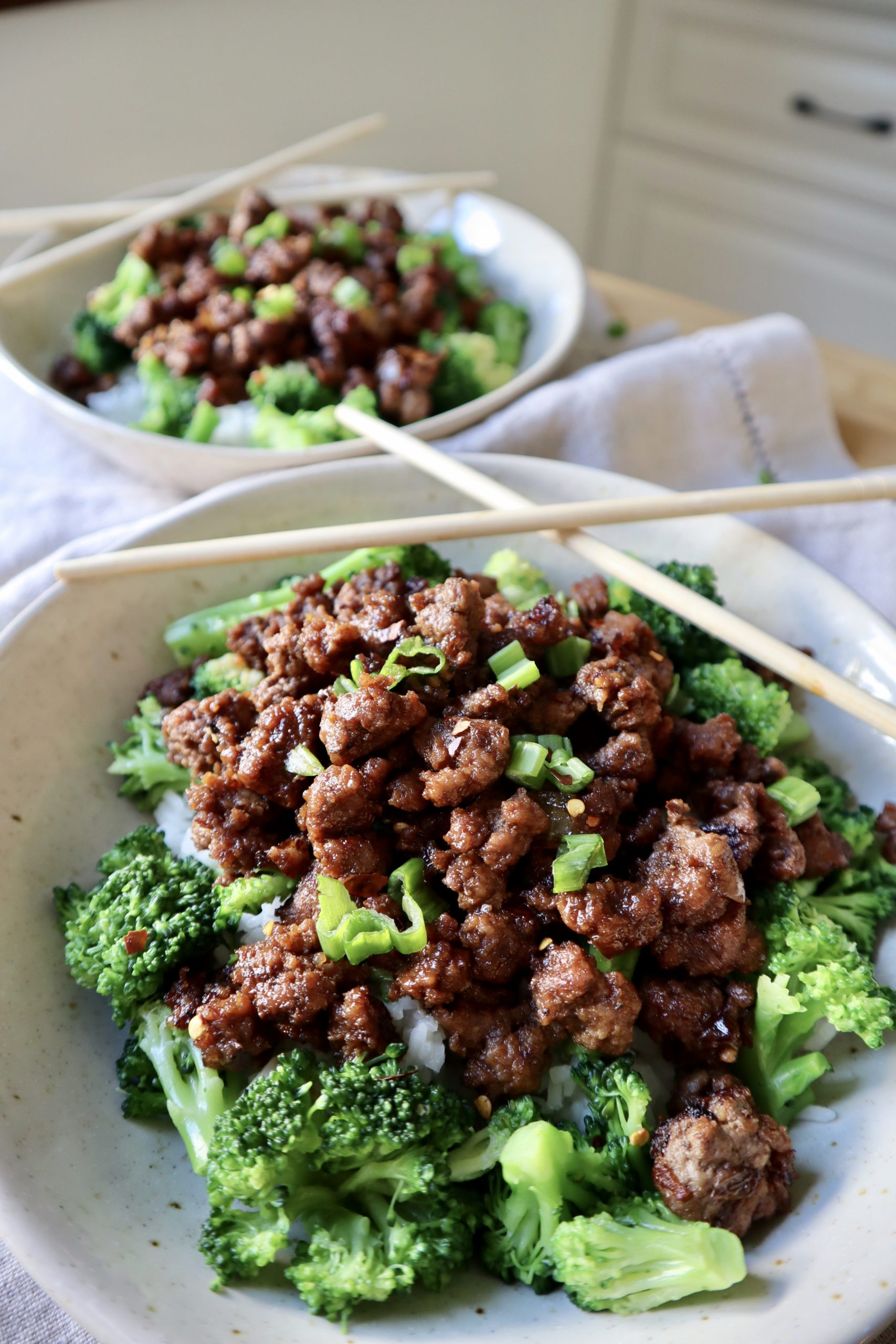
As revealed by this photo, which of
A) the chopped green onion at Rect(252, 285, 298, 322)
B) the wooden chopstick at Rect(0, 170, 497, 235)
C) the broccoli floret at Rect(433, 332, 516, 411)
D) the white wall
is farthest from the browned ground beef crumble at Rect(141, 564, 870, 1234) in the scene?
the white wall

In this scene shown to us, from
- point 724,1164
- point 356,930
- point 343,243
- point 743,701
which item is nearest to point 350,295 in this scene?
point 343,243

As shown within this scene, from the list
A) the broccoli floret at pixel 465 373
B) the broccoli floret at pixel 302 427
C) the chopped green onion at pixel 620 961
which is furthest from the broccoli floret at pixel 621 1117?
the broccoli floret at pixel 465 373

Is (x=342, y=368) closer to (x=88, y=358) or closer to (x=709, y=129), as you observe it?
(x=88, y=358)

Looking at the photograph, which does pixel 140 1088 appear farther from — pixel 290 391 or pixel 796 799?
pixel 290 391

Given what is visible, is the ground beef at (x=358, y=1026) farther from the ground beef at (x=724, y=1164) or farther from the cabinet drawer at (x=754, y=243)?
the cabinet drawer at (x=754, y=243)

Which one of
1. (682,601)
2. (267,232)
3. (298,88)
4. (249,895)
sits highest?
(298,88)

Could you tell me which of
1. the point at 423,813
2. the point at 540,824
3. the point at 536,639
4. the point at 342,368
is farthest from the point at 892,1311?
the point at 342,368
